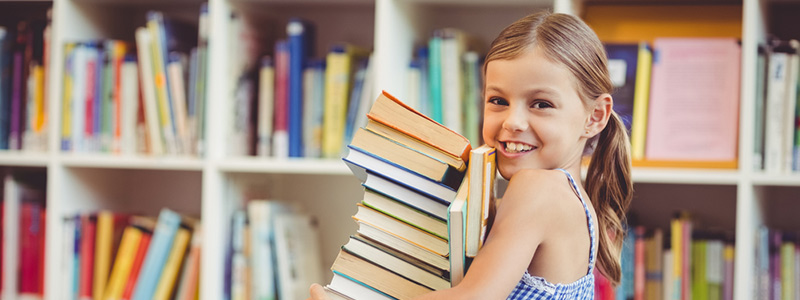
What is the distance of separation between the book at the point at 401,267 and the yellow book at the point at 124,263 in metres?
1.13

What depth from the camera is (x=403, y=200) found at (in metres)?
0.81

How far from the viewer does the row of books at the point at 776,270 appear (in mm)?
1458

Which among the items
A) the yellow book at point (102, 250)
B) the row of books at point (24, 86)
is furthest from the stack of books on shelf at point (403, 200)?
the row of books at point (24, 86)

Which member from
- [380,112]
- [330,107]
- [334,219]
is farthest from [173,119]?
[380,112]

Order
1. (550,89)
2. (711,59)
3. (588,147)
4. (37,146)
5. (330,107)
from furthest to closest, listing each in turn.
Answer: (37,146), (330,107), (711,59), (588,147), (550,89)

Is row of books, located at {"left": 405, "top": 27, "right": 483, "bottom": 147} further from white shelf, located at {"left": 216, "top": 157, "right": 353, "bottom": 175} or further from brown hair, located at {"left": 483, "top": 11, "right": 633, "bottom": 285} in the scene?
brown hair, located at {"left": 483, "top": 11, "right": 633, "bottom": 285}

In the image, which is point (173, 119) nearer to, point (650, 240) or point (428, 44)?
point (428, 44)

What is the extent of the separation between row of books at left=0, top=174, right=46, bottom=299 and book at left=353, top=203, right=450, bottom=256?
135 cm

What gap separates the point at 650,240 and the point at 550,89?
88 centimetres

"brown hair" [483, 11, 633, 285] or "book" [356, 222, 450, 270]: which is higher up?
"brown hair" [483, 11, 633, 285]

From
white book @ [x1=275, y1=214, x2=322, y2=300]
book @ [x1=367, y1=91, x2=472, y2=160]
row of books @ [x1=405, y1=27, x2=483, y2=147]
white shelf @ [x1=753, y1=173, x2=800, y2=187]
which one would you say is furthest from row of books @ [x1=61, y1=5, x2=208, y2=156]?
white shelf @ [x1=753, y1=173, x2=800, y2=187]

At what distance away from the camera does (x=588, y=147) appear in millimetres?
969

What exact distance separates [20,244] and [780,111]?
1712 mm

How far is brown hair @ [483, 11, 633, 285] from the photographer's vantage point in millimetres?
809
